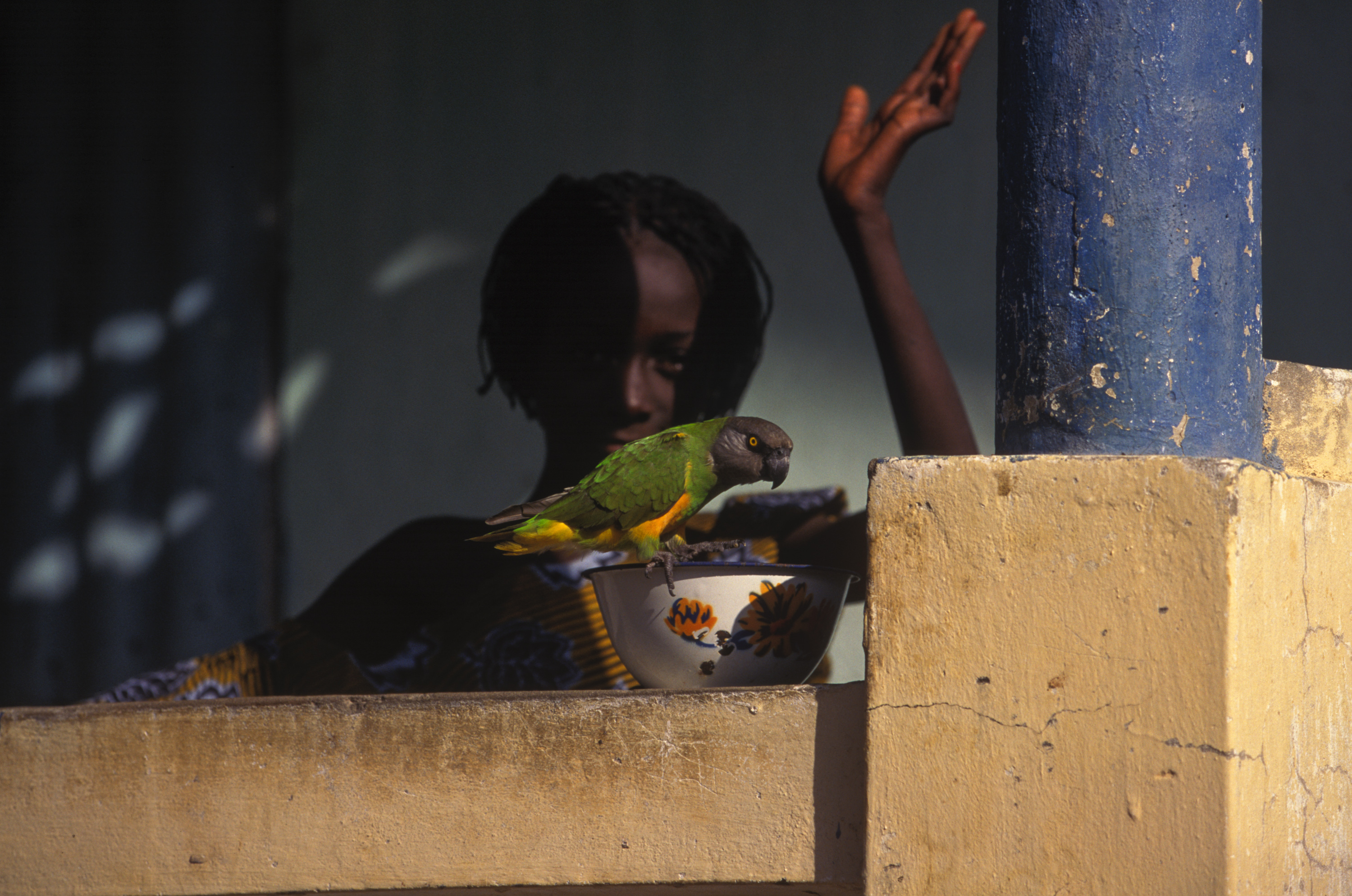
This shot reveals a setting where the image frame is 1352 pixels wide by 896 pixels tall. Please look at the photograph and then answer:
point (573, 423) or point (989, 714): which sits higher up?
point (573, 423)

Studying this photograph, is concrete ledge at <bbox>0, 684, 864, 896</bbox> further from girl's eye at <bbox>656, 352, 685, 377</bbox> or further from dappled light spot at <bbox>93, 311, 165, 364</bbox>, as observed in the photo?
dappled light spot at <bbox>93, 311, 165, 364</bbox>

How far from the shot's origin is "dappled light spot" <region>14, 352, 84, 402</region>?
3330 millimetres

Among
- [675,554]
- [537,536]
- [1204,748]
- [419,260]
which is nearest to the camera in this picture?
[1204,748]

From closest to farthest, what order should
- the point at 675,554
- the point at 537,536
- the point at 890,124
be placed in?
the point at 675,554 < the point at 537,536 < the point at 890,124

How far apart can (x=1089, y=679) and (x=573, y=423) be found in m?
1.90

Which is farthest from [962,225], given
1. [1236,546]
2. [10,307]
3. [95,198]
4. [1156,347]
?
[10,307]

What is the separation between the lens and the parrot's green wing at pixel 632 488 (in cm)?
174

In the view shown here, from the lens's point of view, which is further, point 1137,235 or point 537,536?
point 537,536

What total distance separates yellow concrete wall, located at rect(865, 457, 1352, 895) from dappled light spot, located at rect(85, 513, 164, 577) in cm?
263

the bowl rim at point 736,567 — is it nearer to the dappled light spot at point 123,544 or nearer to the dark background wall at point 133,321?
the dark background wall at point 133,321

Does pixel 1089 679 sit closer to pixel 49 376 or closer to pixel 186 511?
pixel 186 511

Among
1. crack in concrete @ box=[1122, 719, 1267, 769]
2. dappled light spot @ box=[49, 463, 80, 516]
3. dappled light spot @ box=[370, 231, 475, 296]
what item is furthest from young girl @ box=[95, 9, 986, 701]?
crack in concrete @ box=[1122, 719, 1267, 769]

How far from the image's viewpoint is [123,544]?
3.29 meters

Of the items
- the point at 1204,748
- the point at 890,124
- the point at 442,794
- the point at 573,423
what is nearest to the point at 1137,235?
the point at 1204,748
